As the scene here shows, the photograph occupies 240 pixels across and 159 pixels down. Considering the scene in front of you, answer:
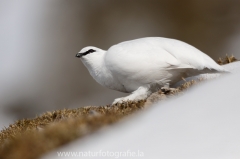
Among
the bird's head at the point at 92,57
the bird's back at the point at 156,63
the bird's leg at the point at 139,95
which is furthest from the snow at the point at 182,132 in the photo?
the bird's head at the point at 92,57

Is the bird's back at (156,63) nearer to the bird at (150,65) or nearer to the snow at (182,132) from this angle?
the bird at (150,65)


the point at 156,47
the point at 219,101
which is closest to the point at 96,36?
the point at 156,47

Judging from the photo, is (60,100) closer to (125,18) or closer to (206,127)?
(125,18)

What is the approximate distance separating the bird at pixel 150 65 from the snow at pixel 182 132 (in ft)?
4.27

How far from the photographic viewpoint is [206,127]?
2.51m

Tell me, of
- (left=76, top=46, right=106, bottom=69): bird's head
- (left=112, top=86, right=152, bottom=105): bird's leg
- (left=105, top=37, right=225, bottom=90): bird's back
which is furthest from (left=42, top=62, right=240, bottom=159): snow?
(left=76, top=46, right=106, bottom=69): bird's head

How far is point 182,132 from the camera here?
8.19 ft

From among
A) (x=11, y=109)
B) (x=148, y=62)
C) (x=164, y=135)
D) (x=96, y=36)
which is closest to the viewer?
(x=164, y=135)

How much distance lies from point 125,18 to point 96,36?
124 cm

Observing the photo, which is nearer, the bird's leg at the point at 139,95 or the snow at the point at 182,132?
the snow at the point at 182,132

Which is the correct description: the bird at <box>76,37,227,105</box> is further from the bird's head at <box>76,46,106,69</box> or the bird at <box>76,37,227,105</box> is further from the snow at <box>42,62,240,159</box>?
the snow at <box>42,62,240,159</box>

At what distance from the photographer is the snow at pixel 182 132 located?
231cm

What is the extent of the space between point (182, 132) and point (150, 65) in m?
1.79

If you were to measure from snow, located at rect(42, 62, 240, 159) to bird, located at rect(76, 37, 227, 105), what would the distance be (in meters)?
1.30
